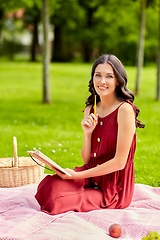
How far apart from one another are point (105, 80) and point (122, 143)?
2.20 feet

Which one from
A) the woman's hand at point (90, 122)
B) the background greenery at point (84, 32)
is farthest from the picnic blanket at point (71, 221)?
the background greenery at point (84, 32)

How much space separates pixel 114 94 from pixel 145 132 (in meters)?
5.26

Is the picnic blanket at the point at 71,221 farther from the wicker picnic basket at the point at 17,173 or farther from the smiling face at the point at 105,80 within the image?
the smiling face at the point at 105,80

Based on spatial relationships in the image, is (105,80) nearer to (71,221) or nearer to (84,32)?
(71,221)

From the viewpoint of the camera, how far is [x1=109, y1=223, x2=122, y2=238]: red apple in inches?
120

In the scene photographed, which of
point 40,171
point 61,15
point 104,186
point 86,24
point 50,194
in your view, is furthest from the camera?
point 86,24

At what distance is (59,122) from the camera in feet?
31.4

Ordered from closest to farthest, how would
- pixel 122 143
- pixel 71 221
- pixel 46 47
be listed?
1. pixel 71 221
2. pixel 122 143
3. pixel 46 47

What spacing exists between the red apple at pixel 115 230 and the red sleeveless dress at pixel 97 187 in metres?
0.41

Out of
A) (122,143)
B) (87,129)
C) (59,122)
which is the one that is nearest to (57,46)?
(59,122)

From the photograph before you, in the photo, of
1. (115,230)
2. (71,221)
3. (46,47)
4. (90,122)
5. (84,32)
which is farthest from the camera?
(84,32)

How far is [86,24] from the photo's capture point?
35.1m

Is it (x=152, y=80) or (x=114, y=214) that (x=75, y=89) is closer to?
(x=152, y=80)

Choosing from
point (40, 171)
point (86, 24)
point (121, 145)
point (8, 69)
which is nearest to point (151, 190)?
point (121, 145)
